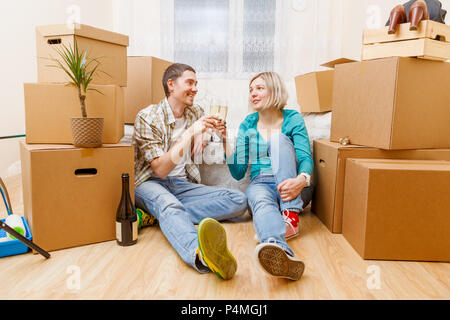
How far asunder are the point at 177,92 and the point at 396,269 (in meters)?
1.18

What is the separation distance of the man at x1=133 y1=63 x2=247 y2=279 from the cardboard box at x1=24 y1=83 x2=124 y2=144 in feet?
0.71

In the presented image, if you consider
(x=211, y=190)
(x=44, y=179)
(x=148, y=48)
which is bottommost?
(x=211, y=190)

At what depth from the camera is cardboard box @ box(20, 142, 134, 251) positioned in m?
1.29

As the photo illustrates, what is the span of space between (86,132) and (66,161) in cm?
13

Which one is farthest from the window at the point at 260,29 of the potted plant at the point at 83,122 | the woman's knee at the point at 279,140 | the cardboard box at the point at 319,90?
the potted plant at the point at 83,122

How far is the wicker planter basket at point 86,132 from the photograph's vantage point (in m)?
1.33

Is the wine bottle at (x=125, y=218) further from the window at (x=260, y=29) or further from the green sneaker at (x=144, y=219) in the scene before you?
the window at (x=260, y=29)

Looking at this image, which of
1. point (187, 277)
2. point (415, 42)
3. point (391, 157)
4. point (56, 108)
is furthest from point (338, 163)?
point (56, 108)

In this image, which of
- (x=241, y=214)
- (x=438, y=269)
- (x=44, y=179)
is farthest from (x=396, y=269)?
(x=44, y=179)

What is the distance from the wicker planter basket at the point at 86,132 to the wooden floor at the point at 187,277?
413 millimetres

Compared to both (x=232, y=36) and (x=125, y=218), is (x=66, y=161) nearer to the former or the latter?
(x=125, y=218)

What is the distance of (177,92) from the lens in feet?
5.53

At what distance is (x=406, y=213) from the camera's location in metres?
1.27
